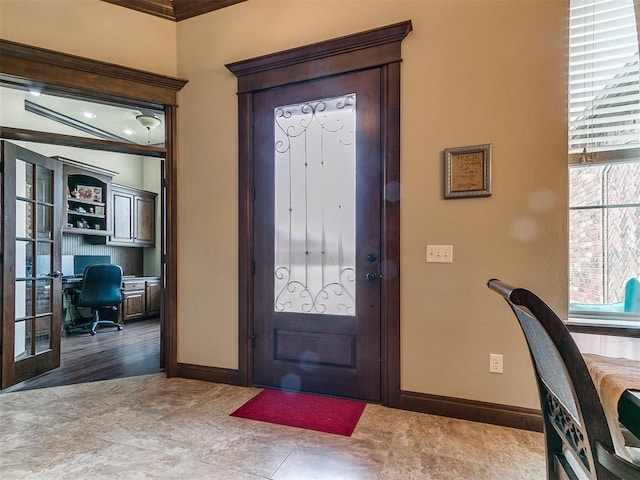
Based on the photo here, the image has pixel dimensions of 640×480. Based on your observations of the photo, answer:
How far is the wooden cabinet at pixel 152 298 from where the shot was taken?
236 inches

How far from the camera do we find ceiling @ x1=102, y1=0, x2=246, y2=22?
9.86 ft

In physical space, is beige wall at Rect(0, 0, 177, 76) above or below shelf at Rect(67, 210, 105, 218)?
above

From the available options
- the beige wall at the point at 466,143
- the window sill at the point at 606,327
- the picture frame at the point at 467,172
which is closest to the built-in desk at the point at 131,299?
the beige wall at the point at 466,143

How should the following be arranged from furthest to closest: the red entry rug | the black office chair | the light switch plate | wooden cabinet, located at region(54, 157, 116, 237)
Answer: wooden cabinet, located at region(54, 157, 116, 237), the black office chair, the light switch plate, the red entry rug

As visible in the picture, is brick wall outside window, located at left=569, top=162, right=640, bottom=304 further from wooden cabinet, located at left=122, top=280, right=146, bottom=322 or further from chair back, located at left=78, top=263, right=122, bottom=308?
wooden cabinet, located at left=122, top=280, right=146, bottom=322

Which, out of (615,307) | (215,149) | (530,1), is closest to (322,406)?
(615,307)

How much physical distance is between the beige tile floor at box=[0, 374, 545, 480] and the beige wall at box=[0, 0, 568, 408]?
35 cm

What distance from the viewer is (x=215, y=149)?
3029 mm

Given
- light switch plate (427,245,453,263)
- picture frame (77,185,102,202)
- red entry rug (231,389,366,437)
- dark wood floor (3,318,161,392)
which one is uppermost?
picture frame (77,185,102,202)

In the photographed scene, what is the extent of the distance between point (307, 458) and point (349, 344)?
88 cm

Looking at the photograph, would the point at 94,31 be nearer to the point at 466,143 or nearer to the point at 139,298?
the point at 466,143

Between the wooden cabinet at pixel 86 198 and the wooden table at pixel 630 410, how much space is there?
6.13 meters

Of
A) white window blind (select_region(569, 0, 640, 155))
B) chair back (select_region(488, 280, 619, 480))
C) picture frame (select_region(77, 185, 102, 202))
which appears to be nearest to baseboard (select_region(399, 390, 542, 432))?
chair back (select_region(488, 280, 619, 480))

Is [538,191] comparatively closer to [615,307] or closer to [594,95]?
[594,95]
